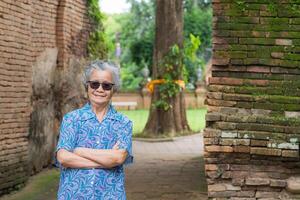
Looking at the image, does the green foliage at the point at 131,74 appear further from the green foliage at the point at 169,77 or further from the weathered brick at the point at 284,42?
the weathered brick at the point at 284,42

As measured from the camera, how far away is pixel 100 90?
3.64m

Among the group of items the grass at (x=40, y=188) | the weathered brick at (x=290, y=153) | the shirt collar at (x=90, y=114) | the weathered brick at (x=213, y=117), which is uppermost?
the shirt collar at (x=90, y=114)

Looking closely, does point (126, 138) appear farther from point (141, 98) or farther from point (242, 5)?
point (141, 98)

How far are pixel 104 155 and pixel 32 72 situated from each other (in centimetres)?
581

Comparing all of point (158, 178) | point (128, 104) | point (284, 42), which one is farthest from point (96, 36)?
point (128, 104)

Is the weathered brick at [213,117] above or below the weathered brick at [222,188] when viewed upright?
above

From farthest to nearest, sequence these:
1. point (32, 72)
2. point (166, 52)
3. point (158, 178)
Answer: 1. point (166, 52)
2. point (158, 178)
3. point (32, 72)

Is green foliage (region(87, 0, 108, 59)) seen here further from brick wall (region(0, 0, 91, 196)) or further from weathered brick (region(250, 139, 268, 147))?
weathered brick (region(250, 139, 268, 147))

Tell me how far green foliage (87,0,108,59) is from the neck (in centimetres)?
807

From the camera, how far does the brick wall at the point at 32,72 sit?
794cm

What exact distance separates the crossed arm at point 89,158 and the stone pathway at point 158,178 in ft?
13.7

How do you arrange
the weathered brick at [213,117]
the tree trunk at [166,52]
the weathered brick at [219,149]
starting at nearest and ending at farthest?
1. the weathered brick at [219,149]
2. the weathered brick at [213,117]
3. the tree trunk at [166,52]

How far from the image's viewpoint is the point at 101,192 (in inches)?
141

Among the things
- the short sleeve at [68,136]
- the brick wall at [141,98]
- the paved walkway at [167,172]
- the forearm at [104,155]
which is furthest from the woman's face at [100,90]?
the brick wall at [141,98]
